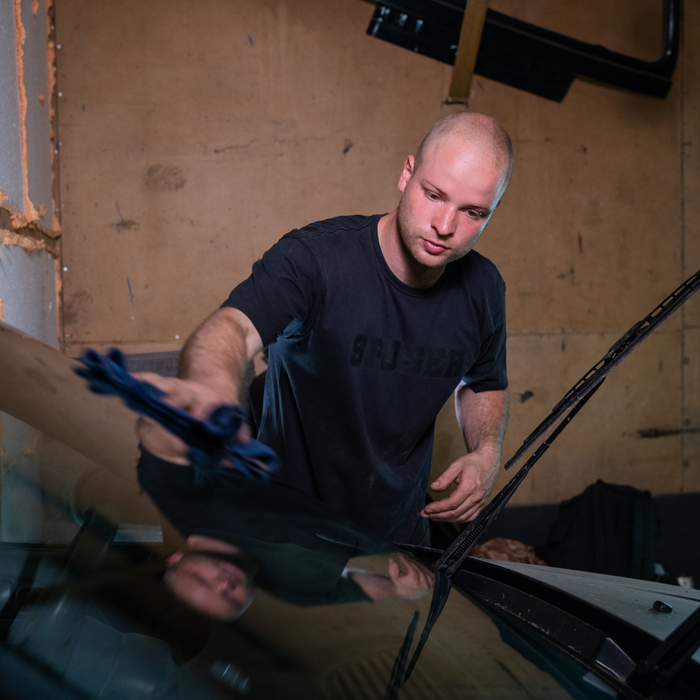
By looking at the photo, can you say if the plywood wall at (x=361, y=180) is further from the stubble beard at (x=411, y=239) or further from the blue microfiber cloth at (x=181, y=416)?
the blue microfiber cloth at (x=181, y=416)

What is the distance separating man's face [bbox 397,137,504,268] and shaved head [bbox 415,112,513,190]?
0.04 ft

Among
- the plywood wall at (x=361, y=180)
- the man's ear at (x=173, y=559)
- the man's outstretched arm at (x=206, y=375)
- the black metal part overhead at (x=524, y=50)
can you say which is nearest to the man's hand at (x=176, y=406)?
the man's outstretched arm at (x=206, y=375)

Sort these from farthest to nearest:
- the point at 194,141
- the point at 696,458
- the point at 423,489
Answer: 1. the point at 696,458
2. the point at 194,141
3. the point at 423,489

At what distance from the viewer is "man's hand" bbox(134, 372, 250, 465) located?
667 mm

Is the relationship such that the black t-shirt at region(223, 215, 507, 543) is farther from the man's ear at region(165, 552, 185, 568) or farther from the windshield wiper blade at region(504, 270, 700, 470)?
the man's ear at region(165, 552, 185, 568)

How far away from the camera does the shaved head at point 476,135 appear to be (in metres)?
1.30

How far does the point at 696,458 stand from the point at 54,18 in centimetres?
420

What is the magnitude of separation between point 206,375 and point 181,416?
244mm

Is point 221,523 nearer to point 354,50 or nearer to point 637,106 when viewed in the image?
point 354,50

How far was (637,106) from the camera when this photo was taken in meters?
3.23

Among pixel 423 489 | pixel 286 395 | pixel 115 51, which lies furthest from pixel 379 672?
pixel 115 51

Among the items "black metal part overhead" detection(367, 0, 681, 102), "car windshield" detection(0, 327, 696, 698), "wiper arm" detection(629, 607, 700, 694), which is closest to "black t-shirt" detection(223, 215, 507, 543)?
"car windshield" detection(0, 327, 696, 698)

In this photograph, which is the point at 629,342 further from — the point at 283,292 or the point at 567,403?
the point at 283,292

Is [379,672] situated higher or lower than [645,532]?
higher
